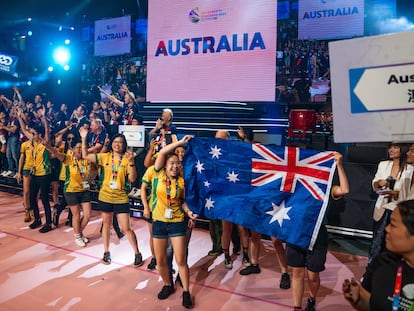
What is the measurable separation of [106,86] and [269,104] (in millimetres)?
6655

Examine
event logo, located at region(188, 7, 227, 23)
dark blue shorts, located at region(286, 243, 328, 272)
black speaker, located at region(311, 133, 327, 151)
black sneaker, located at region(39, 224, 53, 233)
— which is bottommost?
black sneaker, located at region(39, 224, 53, 233)

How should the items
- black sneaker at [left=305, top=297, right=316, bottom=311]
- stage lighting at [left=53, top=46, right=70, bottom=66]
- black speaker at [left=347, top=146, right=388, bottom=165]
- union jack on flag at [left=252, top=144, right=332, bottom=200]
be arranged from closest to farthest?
1. union jack on flag at [left=252, top=144, right=332, bottom=200]
2. black sneaker at [left=305, top=297, right=316, bottom=311]
3. black speaker at [left=347, top=146, right=388, bottom=165]
4. stage lighting at [left=53, top=46, right=70, bottom=66]

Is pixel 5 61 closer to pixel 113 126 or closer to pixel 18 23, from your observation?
pixel 18 23

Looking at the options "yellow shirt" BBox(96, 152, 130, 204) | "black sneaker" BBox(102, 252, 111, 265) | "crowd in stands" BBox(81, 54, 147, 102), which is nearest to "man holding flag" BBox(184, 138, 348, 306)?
"yellow shirt" BBox(96, 152, 130, 204)

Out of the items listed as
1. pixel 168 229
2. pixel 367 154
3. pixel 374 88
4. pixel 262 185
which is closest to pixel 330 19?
pixel 367 154

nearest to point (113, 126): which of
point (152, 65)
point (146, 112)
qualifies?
point (146, 112)

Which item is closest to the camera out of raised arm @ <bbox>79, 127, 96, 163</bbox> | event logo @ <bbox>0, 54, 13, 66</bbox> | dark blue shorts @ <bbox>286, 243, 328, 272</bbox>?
dark blue shorts @ <bbox>286, 243, 328, 272</bbox>

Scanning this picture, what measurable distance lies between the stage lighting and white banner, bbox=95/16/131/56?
4.75ft

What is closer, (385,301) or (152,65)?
(385,301)

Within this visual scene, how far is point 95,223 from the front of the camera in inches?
283

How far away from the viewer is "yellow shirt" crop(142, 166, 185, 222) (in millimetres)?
3871

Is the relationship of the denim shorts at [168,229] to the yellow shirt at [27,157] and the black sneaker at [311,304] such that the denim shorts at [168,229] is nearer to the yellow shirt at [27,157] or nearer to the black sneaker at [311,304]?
the black sneaker at [311,304]

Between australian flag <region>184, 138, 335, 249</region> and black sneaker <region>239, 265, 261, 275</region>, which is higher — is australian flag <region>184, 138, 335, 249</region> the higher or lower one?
the higher one

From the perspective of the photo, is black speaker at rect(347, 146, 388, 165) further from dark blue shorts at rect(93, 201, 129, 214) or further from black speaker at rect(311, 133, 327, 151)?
dark blue shorts at rect(93, 201, 129, 214)
